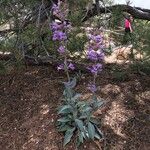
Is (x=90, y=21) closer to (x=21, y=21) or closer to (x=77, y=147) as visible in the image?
(x=21, y=21)

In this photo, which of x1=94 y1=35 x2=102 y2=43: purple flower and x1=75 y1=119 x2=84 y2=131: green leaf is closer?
x1=94 y1=35 x2=102 y2=43: purple flower

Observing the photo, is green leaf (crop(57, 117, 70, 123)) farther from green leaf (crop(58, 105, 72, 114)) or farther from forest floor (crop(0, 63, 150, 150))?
forest floor (crop(0, 63, 150, 150))

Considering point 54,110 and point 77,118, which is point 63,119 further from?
point 54,110

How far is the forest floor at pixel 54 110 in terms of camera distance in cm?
375

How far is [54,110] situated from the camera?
4035 millimetres

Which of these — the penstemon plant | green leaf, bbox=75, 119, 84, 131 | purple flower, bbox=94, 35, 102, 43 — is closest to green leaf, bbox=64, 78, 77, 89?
the penstemon plant

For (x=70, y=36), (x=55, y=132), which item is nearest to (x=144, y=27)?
(x=70, y=36)

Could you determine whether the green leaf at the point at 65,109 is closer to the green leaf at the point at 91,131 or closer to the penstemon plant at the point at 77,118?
the penstemon plant at the point at 77,118

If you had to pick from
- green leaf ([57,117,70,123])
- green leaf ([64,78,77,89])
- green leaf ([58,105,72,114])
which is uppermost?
green leaf ([64,78,77,89])

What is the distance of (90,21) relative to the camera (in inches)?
168

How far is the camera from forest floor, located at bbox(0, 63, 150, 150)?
375 centimetres

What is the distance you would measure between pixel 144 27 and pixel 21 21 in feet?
3.98

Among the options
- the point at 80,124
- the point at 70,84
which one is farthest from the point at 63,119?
the point at 70,84

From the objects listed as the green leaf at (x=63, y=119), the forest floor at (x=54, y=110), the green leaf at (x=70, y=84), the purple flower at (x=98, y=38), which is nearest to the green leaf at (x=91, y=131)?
the forest floor at (x=54, y=110)
